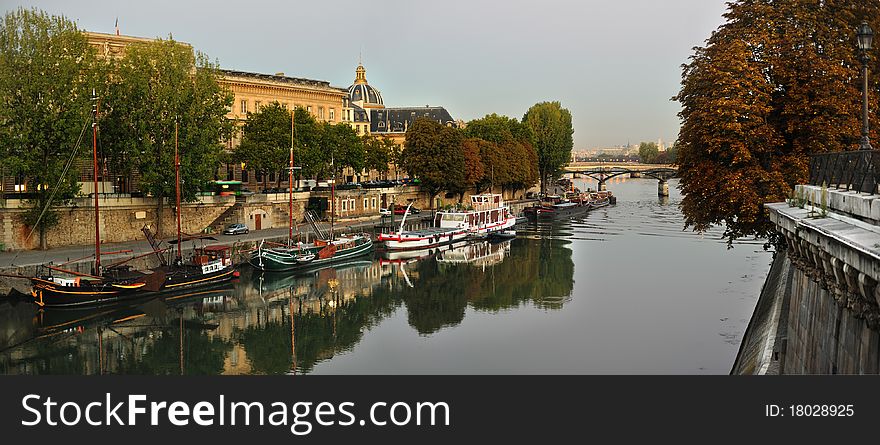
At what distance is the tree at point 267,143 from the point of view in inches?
2068

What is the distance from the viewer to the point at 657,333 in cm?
2630

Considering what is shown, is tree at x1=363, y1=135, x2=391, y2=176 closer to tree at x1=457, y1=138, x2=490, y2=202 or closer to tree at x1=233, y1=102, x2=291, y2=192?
tree at x1=457, y1=138, x2=490, y2=202

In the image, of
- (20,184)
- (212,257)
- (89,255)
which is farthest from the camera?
(20,184)

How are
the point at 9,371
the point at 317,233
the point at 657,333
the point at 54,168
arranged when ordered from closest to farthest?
the point at 9,371 → the point at 657,333 → the point at 54,168 → the point at 317,233

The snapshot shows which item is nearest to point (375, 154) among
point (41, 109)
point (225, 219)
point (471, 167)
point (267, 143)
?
point (471, 167)

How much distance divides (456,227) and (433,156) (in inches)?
476

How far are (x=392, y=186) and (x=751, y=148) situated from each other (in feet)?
151

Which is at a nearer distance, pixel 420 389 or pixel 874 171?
pixel 420 389

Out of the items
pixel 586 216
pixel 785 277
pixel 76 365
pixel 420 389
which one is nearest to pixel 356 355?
pixel 76 365

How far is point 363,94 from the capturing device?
105 m

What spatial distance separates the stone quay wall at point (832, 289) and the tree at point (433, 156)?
5162 cm

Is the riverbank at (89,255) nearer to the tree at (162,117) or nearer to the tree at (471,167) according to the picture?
the tree at (162,117)

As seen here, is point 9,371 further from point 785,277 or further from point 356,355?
point 785,277

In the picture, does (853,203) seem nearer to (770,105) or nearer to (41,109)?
(770,105)
